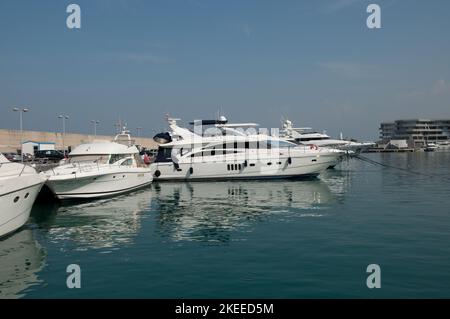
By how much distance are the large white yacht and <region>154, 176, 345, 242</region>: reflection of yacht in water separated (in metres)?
1.62

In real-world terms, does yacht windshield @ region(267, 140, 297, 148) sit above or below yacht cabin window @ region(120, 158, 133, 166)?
above

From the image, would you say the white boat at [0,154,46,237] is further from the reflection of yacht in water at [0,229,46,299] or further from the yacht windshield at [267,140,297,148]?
the yacht windshield at [267,140,297,148]

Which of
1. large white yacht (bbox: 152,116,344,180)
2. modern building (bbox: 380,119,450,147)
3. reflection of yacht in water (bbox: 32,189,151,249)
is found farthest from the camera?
modern building (bbox: 380,119,450,147)

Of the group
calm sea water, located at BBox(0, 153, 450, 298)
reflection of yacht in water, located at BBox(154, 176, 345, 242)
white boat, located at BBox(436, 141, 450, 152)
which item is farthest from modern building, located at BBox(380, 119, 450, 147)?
calm sea water, located at BBox(0, 153, 450, 298)

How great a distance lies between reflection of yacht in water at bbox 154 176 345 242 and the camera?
14609mm

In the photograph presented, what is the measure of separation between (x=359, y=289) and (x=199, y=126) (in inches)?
1154

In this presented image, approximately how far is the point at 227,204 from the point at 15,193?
10138mm

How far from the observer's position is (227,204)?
20375mm

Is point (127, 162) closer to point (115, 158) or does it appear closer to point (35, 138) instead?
point (115, 158)

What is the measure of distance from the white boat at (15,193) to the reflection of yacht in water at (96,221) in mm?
1192

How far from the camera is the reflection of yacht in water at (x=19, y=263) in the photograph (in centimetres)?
888

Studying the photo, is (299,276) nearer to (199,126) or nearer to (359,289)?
(359,289)

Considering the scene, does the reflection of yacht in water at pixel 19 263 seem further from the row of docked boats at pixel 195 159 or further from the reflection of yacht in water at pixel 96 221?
the row of docked boats at pixel 195 159
